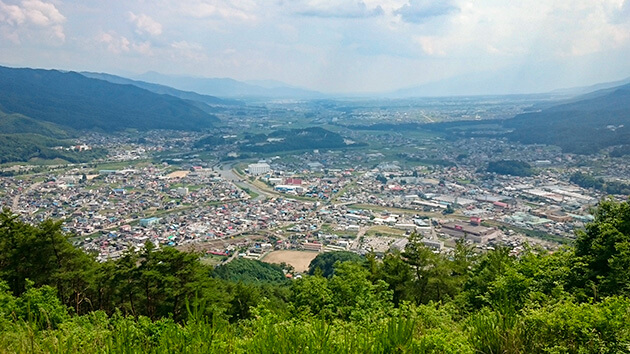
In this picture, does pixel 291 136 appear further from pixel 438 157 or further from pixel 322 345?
pixel 322 345

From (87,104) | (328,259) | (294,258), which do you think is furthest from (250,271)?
(87,104)

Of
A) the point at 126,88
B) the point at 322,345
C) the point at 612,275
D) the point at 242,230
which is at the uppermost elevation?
the point at 126,88

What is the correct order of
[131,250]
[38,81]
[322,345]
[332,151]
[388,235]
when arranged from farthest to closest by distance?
1. [38,81]
2. [332,151]
3. [388,235]
4. [131,250]
5. [322,345]

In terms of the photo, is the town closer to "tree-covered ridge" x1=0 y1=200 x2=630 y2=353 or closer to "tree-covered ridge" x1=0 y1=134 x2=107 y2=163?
"tree-covered ridge" x1=0 y1=134 x2=107 y2=163

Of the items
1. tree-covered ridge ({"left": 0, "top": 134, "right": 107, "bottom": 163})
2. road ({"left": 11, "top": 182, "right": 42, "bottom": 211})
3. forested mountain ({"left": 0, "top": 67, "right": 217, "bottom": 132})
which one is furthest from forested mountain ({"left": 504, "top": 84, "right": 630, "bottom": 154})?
forested mountain ({"left": 0, "top": 67, "right": 217, "bottom": 132})

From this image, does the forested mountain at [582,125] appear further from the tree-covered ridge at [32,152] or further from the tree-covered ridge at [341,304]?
the tree-covered ridge at [32,152]

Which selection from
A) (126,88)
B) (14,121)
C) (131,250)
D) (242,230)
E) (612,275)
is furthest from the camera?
(126,88)

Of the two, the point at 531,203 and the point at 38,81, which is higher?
the point at 38,81

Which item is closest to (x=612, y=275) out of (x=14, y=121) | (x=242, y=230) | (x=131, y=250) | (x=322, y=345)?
(x=322, y=345)
